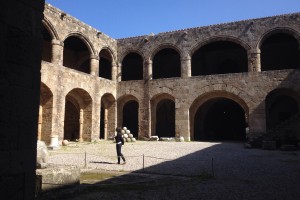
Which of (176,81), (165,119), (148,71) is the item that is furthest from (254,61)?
(165,119)

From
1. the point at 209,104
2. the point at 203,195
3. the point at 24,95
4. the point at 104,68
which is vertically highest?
the point at 104,68

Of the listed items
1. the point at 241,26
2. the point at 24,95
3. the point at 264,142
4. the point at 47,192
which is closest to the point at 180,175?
the point at 47,192

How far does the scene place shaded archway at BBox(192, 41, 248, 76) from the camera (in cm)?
2005

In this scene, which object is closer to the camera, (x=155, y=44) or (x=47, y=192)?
(x=47, y=192)

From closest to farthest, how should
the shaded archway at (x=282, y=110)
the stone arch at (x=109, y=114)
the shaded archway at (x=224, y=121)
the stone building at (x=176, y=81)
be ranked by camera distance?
the stone building at (x=176, y=81), the stone arch at (x=109, y=114), the shaded archway at (x=282, y=110), the shaded archway at (x=224, y=121)

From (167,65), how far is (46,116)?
10.7 m

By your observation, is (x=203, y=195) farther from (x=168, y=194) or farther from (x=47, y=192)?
(x=47, y=192)

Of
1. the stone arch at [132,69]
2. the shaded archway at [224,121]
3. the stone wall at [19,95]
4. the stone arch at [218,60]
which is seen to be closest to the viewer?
the stone wall at [19,95]

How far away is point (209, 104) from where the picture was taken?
19.1m

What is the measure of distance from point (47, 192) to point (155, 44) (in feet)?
49.7

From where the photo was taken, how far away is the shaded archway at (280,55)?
19.4 metres

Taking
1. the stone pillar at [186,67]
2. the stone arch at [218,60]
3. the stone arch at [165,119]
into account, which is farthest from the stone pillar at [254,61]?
the stone arch at [165,119]

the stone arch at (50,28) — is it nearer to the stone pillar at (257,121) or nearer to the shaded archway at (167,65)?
the shaded archway at (167,65)

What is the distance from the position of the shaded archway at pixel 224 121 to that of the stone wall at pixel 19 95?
718 inches
